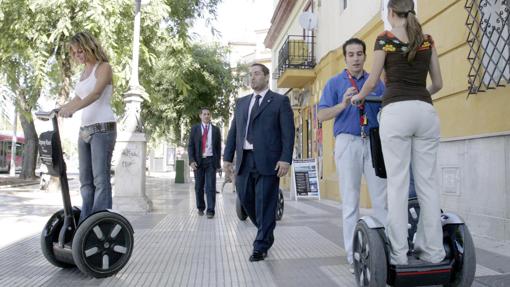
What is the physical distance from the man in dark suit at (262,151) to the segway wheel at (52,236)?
159 cm

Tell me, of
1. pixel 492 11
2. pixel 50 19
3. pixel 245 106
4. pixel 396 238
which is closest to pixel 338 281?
pixel 396 238

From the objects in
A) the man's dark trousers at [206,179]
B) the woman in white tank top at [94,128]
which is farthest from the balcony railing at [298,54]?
the woman in white tank top at [94,128]

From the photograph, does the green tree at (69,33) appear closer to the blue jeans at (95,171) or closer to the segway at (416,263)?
the blue jeans at (95,171)

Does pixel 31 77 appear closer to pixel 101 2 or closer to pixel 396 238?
pixel 101 2

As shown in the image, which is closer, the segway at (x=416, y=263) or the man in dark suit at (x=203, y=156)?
the segway at (x=416, y=263)

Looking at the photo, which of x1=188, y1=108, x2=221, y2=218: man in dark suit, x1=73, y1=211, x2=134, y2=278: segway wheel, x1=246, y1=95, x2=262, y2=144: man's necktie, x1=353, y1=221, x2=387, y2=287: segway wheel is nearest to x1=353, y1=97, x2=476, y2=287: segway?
x1=353, y1=221, x2=387, y2=287: segway wheel

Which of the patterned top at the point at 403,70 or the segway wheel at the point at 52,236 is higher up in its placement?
the patterned top at the point at 403,70

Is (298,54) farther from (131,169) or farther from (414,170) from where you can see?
(414,170)

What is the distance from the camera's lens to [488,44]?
556 centimetres

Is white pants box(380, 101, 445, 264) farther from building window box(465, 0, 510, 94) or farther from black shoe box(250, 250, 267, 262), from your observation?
building window box(465, 0, 510, 94)

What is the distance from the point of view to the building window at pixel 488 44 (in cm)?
534

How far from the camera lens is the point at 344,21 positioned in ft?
38.7

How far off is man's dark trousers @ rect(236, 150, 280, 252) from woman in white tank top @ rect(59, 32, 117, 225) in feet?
4.10

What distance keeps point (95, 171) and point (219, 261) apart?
142cm
